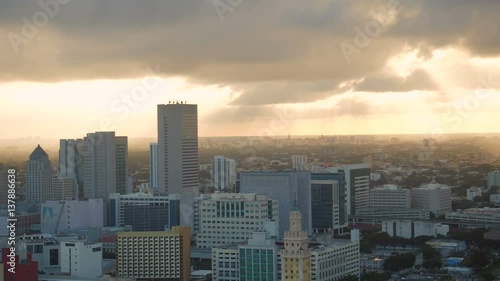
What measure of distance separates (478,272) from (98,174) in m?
22.8

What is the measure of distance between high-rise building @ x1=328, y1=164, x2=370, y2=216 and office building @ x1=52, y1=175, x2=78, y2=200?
11.6 metres

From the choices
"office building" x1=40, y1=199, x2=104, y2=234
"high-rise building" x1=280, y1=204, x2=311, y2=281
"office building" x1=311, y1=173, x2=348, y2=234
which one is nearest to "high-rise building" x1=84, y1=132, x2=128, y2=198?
"office building" x1=40, y1=199, x2=104, y2=234

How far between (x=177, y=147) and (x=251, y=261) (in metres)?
21.8

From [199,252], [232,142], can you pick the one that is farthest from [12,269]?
[232,142]

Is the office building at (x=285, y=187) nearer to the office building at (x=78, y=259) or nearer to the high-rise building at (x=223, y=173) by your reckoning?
the high-rise building at (x=223, y=173)

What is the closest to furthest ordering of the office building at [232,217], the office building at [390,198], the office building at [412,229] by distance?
the office building at [232,217] < the office building at [412,229] < the office building at [390,198]

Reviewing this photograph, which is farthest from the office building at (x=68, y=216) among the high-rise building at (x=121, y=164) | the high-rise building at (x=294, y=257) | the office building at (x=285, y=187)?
the high-rise building at (x=294, y=257)

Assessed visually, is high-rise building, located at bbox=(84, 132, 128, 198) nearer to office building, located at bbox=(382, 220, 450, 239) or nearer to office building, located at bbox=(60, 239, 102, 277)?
office building, located at bbox=(382, 220, 450, 239)

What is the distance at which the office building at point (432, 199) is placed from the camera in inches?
1797

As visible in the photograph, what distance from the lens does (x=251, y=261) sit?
23.2 m

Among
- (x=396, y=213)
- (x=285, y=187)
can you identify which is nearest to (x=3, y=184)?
(x=285, y=187)

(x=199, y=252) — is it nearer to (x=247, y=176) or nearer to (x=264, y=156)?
(x=247, y=176)

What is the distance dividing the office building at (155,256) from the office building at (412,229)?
12972mm

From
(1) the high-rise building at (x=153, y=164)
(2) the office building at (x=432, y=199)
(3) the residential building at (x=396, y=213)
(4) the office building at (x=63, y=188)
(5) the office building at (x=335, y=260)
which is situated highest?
(1) the high-rise building at (x=153, y=164)
